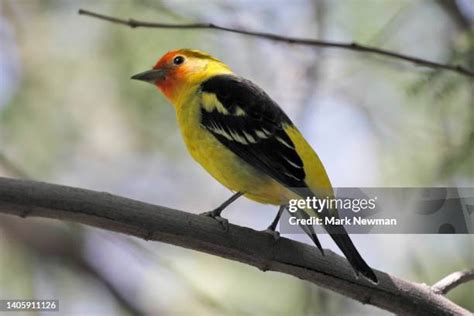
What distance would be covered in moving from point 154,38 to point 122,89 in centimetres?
53

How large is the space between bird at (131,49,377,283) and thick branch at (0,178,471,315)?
107mm

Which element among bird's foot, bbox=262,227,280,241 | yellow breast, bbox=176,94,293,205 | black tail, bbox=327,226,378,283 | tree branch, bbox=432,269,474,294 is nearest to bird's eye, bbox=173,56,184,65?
yellow breast, bbox=176,94,293,205

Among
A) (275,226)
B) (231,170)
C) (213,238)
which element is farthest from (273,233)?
(231,170)

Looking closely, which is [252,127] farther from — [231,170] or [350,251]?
[350,251]

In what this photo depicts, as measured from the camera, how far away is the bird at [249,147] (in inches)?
133

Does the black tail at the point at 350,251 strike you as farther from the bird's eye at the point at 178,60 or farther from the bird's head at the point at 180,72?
the bird's eye at the point at 178,60

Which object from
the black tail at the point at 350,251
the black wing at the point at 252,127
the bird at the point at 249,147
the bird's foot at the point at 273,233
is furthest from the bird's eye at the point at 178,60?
the black tail at the point at 350,251

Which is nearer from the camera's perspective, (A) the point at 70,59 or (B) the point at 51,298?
(B) the point at 51,298

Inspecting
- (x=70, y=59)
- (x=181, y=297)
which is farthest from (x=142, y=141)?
(x=181, y=297)

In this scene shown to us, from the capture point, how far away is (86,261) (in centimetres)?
543

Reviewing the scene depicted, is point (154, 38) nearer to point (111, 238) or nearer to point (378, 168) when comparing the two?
point (111, 238)

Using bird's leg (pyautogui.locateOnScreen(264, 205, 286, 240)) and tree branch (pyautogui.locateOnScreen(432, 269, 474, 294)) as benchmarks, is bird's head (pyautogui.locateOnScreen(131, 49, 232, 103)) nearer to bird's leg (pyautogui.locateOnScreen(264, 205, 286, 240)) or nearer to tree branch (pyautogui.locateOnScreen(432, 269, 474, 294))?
bird's leg (pyautogui.locateOnScreen(264, 205, 286, 240))

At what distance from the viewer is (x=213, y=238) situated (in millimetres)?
2891

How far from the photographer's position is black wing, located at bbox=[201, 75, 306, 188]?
3.41m
